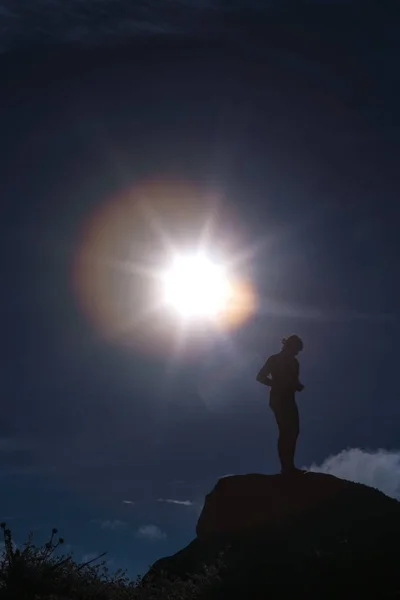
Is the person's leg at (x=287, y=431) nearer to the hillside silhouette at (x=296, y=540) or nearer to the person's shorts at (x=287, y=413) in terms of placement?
the person's shorts at (x=287, y=413)

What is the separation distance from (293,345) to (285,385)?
1182 millimetres

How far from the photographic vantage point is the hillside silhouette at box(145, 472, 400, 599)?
15.1 meters

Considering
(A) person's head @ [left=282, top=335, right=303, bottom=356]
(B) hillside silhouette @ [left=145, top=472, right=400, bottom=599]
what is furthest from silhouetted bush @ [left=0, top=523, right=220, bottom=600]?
(A) person's head @ [left=282, top=335, right=303, bottom=356]

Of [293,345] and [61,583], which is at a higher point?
[293,345]

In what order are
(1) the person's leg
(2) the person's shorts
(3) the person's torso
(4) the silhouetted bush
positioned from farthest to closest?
(3) the person's torso → (2) the person's shorts → (1) the person's leg → (4) the silhouetted bush

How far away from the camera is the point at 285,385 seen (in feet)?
70.2

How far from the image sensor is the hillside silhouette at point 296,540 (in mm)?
15117

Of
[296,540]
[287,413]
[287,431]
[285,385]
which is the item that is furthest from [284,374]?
[296,540]

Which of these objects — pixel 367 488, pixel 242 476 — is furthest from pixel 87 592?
pixel 367 488

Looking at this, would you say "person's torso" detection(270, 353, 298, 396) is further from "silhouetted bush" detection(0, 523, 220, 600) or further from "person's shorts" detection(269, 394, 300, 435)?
"silhouetted bush" detection(0, 523, 220, 600)

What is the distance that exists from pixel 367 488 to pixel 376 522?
2.01 m

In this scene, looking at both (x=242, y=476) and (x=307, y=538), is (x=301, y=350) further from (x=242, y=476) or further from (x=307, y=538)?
(x=307, y=538)

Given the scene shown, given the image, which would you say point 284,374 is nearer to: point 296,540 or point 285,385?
point 285,385

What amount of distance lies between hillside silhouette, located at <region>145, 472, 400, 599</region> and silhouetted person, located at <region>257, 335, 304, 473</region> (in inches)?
49.9
